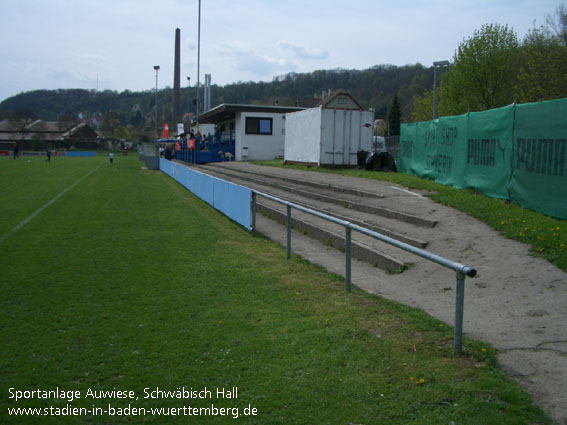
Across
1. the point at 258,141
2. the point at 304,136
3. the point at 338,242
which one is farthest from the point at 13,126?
the point at 338,242

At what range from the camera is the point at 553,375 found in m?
4.19

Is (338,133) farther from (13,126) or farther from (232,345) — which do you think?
(13,126)

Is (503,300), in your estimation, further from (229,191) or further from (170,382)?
(229,191)

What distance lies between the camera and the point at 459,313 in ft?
14.7

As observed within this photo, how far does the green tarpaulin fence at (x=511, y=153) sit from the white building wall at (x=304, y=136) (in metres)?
9.09

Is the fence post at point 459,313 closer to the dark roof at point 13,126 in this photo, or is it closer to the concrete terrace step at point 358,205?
the concrete terrace step at point 358,205

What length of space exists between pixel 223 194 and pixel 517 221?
351 inches

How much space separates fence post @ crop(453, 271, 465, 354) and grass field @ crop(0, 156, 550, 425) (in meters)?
0.09

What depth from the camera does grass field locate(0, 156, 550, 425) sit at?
148 inches

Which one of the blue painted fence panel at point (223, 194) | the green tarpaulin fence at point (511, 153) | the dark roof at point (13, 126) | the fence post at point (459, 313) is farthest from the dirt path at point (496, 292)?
the dark roof at point (13, 126)

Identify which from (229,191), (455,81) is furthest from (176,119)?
(229,191)

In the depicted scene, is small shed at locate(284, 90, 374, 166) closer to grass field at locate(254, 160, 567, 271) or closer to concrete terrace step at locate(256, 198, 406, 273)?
concrete terrace step at locate(256, 198, 406, 273)

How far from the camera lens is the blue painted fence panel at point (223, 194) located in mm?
12680

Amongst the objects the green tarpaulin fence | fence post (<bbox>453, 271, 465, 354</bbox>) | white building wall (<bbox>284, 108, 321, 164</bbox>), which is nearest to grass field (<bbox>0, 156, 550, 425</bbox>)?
fence post (<bbox>453, 271, 465, 354</bbox>)
